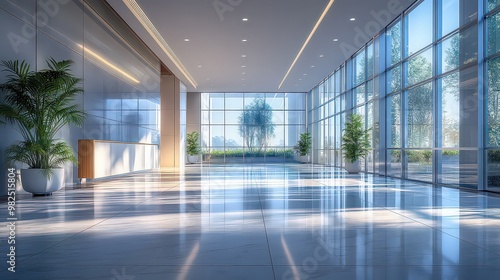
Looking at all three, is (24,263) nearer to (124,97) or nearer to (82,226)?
(82,226)

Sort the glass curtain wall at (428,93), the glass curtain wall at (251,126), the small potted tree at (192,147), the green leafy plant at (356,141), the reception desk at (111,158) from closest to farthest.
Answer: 1. the glass curtain wall at (428,93)
2. the reception desk at (111,158)
3. the green leafy plant at (356,141)
4. the small potted tree at (192,147)
5. the glass curtain wall at (251,126)

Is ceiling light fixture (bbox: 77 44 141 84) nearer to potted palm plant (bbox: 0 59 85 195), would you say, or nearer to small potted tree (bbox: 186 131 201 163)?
potted palm plant (bbox: 0 59 85 195)

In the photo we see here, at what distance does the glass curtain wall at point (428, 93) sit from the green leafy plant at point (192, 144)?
16.4 meters

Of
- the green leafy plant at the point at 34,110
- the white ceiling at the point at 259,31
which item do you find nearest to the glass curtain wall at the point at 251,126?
the white ceiling at the point at 259,31

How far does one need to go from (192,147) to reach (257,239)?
29.0 meters

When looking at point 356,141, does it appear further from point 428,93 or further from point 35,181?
point 35,181

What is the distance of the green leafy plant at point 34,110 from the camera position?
891 centimetres

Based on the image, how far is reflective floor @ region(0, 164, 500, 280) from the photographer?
356 centimetres

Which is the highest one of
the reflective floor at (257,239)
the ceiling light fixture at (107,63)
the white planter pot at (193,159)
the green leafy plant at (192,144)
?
the ceiling light fixture at (107,63)

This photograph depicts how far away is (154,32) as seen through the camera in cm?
1698

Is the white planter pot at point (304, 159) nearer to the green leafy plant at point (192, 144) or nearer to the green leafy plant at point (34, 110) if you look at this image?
the green leafy plant at point (192, 144)

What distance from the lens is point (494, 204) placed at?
26.1ft

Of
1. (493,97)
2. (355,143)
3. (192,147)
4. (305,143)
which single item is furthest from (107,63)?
(305,143)

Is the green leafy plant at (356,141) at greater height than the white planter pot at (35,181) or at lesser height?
greater
